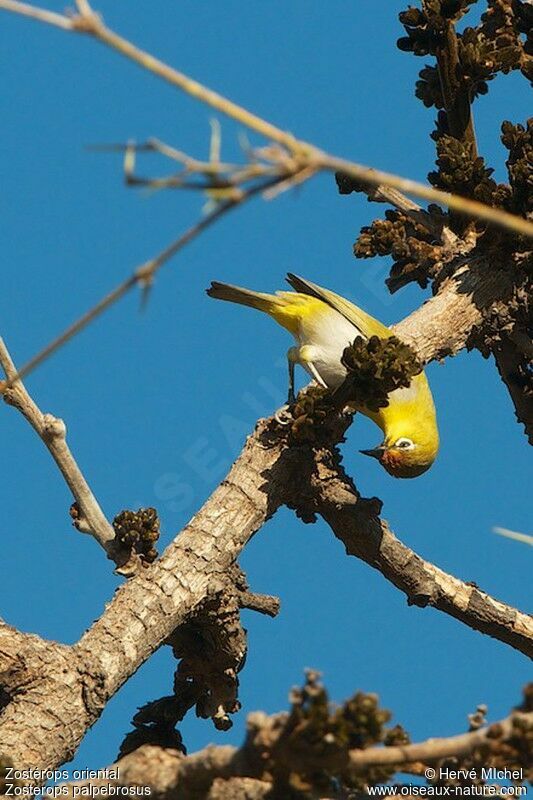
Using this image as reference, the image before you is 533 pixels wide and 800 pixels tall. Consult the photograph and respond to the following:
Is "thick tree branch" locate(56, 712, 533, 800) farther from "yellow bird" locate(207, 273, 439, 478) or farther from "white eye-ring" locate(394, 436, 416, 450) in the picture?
"white eye-ring" locate(394, 436, 416, 450)

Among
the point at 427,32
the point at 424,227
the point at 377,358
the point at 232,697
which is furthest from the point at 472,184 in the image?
the point at 232,697

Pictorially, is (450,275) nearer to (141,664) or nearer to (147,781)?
(141,664)

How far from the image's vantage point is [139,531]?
19.1 ft

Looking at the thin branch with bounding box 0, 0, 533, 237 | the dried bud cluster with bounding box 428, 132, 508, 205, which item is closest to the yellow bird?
the dried bud cluster with bounding box 428, 132, 508, 205

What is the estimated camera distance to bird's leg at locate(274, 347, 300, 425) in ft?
20.3

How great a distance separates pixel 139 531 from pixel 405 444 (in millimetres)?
2632

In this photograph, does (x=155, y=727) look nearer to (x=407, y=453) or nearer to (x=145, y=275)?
(x=407, y=453)

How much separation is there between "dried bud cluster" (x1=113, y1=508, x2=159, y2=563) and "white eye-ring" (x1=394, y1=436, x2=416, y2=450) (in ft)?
8.14

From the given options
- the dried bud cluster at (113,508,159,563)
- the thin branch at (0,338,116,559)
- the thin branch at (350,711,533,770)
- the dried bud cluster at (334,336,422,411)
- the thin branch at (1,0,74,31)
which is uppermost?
the dried bud cluster at (334,336,422,411)

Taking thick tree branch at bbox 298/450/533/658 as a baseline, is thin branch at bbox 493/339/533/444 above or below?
above

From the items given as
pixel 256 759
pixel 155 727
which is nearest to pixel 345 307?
pixel 155 727

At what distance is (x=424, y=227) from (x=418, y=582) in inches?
93.4

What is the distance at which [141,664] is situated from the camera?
5.41 metres

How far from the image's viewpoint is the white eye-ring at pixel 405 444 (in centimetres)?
782
